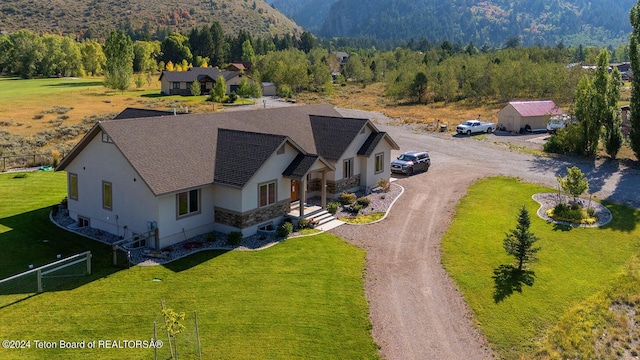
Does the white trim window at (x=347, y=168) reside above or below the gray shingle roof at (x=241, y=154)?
below

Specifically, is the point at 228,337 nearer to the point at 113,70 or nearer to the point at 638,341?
the point at 638,341

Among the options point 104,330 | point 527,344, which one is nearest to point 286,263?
point 104,330

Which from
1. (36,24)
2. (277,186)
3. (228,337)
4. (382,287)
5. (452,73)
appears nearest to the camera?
(228,337)

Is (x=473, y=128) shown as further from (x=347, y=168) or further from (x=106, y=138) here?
(x=106, y=138)

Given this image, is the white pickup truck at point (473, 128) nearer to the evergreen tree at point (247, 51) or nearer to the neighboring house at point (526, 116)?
the neighboring house at point (526, 116)

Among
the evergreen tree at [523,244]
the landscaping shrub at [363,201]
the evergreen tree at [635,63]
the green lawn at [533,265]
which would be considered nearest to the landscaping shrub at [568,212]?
the green lawn at [533,265]

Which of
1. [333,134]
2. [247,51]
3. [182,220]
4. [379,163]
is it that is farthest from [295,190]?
[247,51]

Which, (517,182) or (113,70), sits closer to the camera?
(517,182)

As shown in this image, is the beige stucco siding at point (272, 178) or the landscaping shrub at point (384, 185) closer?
the beige stucco siding at point (272, 178)
